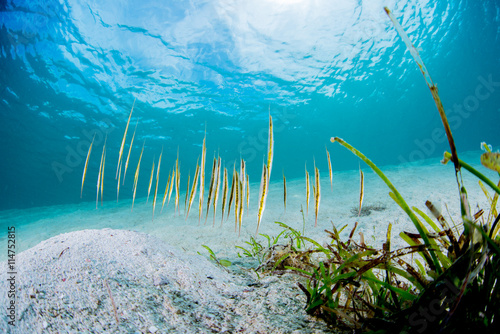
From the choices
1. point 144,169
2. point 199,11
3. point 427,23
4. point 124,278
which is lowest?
point 124,278

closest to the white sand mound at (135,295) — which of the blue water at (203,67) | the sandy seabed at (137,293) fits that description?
the sandy seabed at (137,293)

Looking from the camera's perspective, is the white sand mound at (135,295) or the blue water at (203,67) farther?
the blue water at (203,67)

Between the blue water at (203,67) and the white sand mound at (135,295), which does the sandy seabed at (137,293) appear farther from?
the blue water at (203,67)

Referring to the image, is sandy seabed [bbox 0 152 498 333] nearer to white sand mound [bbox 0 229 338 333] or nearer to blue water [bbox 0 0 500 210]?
white sand mound [bbox 0 229 338 333]

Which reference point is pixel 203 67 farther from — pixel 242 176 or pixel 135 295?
pixel 135 295

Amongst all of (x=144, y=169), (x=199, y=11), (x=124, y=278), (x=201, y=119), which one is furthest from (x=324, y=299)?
(x=144, y=169)

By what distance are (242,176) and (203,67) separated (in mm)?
17124

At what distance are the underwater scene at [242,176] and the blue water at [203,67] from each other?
15cm

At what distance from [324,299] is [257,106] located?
26.1m

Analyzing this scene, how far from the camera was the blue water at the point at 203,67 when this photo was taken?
41.8ft

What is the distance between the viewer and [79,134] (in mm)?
26500

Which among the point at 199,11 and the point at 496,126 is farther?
the point at 496,126

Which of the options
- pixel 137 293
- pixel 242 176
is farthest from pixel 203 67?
pixel 137 293

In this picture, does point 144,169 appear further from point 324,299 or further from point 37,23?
point 324,299
